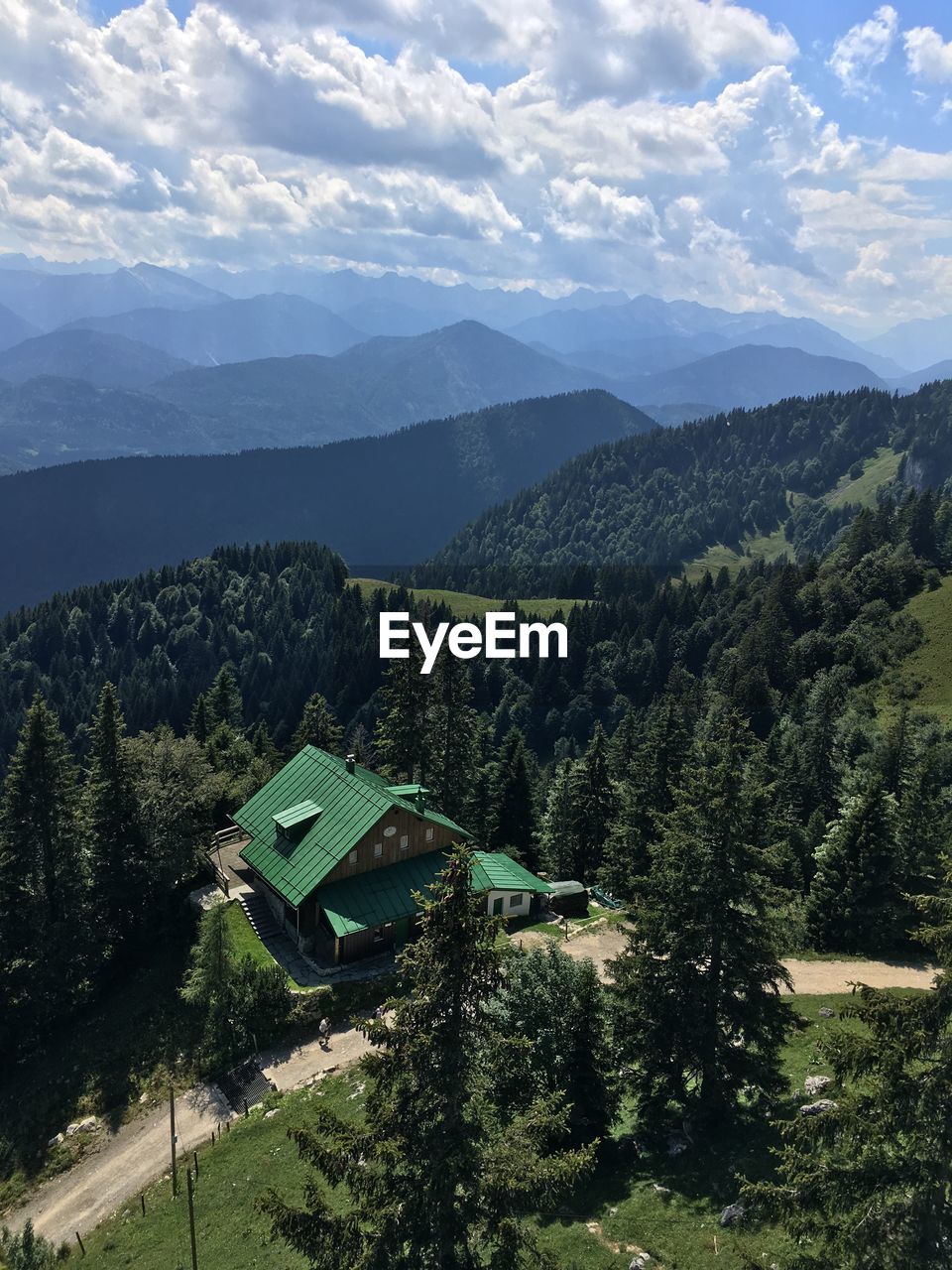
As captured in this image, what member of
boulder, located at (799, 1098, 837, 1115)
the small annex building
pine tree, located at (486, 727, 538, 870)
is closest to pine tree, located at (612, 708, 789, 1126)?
boulder, located at (799, 1098, 837, 1115)

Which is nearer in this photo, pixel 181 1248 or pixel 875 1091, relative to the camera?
pixel 875 1091

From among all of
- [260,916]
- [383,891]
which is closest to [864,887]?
[383,891]

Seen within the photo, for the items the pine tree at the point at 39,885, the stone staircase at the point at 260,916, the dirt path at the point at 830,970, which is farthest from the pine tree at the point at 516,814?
the pine tree at the point at 39,885

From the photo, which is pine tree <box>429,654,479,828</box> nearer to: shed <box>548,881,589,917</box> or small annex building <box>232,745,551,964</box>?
small annex building <box>232,745,551,964</box>

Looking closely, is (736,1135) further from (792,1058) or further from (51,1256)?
(51,1256)

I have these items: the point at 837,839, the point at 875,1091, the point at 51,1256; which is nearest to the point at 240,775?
the point at 51,1256

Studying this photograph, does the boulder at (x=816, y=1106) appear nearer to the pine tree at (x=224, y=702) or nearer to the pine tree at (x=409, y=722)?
the pine tree at (x=409, y=722)
